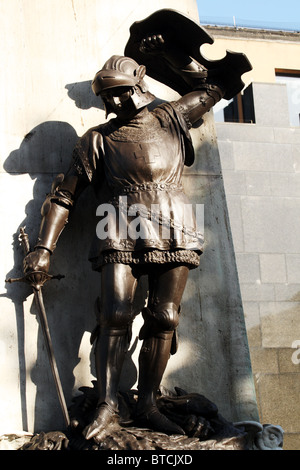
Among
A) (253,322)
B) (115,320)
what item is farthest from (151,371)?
(253,322)

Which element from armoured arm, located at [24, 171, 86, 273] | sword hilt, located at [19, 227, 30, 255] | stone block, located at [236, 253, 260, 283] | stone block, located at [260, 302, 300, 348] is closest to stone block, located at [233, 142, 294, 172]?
stone block, located at [236, 253, 260, 283]

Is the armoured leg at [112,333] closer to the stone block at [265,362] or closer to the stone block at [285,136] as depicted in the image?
the stone block at [265,362]

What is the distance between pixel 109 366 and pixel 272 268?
4118 mm

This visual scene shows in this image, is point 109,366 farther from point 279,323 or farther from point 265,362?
point 279,323

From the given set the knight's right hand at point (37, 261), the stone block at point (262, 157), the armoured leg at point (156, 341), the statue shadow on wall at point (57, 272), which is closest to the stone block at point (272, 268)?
the stone block at point (262, 157)

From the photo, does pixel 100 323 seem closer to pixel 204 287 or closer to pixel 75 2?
pixel 204 287

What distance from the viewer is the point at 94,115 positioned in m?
6.55

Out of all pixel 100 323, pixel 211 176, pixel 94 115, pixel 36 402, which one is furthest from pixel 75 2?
pixel 36 402

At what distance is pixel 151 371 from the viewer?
523 cm

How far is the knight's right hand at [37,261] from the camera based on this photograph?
545 centimetres

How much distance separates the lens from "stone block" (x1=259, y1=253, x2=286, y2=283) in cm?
873

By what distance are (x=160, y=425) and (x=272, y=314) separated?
3.85m

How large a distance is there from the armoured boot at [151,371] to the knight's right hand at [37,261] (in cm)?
101
